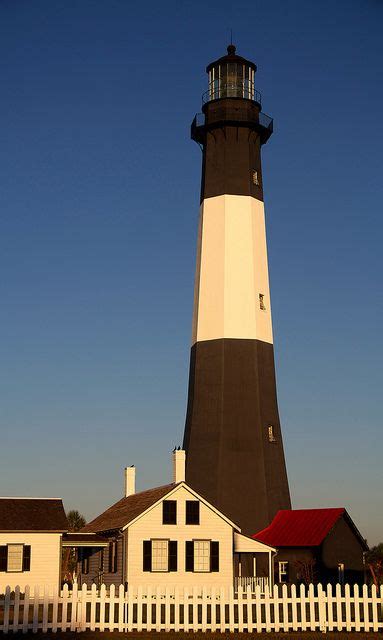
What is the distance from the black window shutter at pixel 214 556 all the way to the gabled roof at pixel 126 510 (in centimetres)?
313

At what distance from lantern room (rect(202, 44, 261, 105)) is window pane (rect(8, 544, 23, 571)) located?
26.7m

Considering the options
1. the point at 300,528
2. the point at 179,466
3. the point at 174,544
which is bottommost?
the point at 174,544

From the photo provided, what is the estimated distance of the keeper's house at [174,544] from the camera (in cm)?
4266

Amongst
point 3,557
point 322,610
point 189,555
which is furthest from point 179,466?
point 322,610

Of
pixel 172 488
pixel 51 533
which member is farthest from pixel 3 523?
pixel 172 488

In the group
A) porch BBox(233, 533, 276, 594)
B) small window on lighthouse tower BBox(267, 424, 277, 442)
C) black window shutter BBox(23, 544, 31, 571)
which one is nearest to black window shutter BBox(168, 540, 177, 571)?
porch BBox(233, 533, 276, 594)

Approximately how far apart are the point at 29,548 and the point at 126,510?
225 inches

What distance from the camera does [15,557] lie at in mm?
42594

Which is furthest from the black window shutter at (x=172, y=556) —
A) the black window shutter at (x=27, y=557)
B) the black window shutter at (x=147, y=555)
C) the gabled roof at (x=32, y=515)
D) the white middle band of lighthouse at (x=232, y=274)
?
the white middle band of lighthouse at (x=232, y=274)

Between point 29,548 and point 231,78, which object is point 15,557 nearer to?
point 29,548

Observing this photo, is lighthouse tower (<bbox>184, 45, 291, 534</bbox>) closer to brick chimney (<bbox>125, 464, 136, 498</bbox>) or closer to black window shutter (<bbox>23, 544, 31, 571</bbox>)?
brick chimney (<bbox>125, 464, 136, 498</bbox>)

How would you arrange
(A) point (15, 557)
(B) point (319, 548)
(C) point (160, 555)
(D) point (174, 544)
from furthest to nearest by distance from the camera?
1. (B) point (319, 548)
2. (D) point (174, 544)
3. (C) point (160, 555)
4. (A) point (15, 557)

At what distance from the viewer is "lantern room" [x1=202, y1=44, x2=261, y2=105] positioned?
5531 centimetres

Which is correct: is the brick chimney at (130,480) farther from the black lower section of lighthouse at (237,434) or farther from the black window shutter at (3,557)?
the black window shutter at (3,557)
